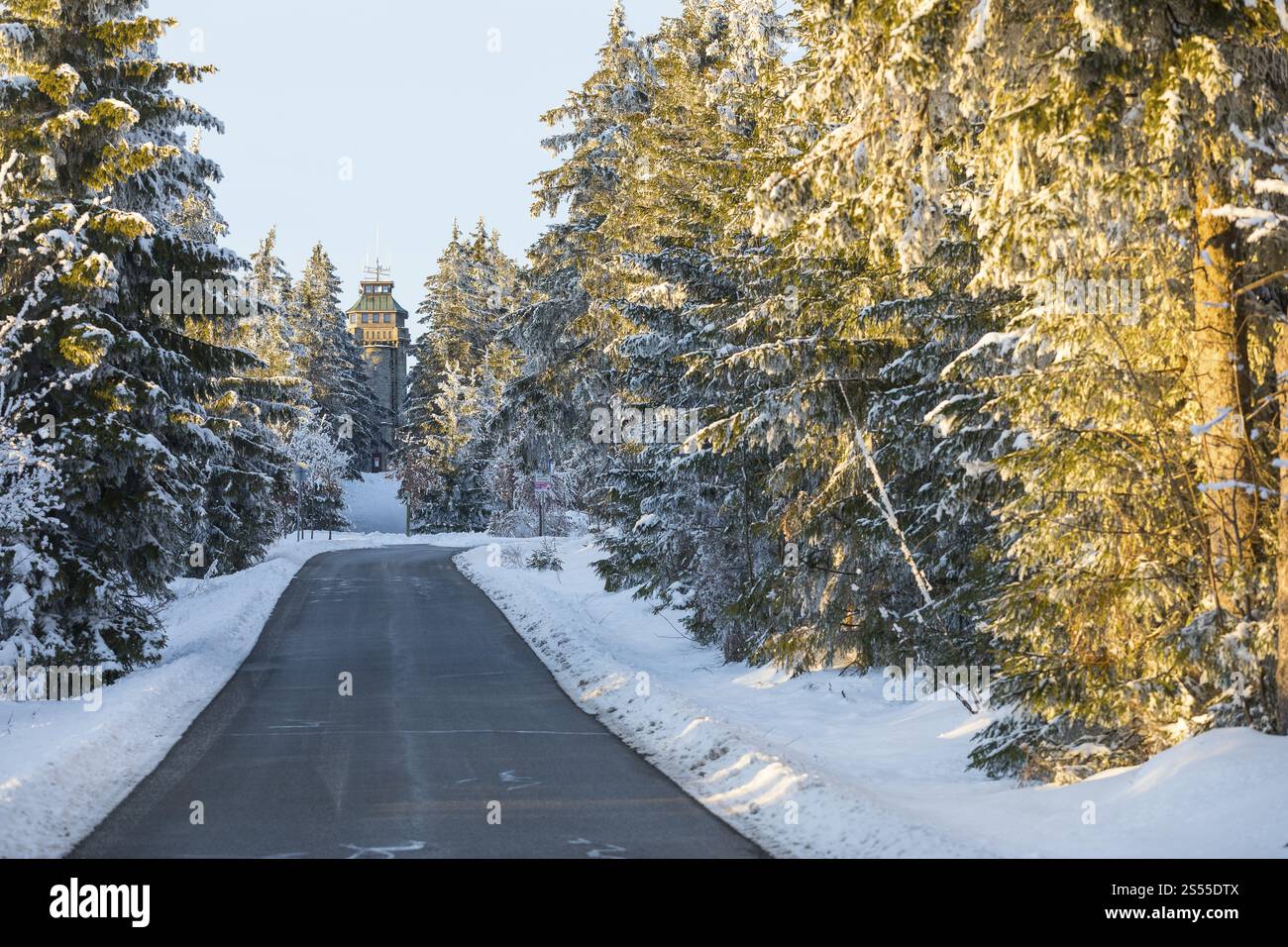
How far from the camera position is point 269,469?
3953 cm

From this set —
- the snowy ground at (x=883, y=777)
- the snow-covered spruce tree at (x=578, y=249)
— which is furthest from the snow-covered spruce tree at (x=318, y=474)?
the snowy ground at (x=883, y=777)

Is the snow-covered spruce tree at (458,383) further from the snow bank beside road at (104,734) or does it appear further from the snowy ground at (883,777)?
the snowy ground at (883,777)

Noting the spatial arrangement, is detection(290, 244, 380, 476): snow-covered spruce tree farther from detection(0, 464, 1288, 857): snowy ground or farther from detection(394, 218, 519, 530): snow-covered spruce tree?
detection(0, 464, 1288, 857): snowy ground

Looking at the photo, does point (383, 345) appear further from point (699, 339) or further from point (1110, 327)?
point (1110, 327)

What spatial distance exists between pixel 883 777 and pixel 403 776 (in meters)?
4.57

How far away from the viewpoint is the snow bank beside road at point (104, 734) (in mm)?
9741

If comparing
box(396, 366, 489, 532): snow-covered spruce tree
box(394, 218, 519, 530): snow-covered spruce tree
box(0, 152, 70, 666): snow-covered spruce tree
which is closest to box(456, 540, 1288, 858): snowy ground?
box(0, 152, 70, 666): snow-covered spruce tree

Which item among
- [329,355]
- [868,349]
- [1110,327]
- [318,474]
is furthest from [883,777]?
[329,355]

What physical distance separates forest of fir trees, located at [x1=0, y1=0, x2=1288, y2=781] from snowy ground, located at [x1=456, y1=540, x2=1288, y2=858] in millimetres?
595

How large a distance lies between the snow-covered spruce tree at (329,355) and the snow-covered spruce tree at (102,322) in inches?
2455
